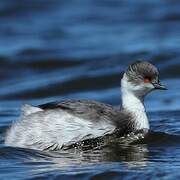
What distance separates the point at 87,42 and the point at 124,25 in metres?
2.48

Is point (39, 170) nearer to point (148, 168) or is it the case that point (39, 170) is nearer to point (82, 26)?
point (148, 168)

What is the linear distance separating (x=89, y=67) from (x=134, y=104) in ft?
25.3

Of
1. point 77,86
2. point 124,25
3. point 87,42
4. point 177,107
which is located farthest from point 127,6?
point 177,107

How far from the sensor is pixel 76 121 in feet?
36.4

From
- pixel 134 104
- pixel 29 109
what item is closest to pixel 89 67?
pixel 134 104

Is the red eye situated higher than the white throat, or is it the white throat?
the red eye

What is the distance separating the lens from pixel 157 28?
2378 centimetres

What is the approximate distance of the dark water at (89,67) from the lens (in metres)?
10.7

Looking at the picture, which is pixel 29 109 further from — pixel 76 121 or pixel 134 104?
pixel 134 104

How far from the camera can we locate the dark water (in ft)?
35.0

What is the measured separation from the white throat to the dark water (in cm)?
33

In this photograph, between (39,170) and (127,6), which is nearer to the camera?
(39,170)

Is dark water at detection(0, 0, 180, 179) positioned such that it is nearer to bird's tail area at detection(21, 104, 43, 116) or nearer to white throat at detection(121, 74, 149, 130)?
white throat at detection(121, 74, 149, 130)

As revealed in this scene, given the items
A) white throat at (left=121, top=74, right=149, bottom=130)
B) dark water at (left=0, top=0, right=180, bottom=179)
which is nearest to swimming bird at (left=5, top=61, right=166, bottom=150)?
white throat at (left=121, top=74, right=149, bottom=130)
